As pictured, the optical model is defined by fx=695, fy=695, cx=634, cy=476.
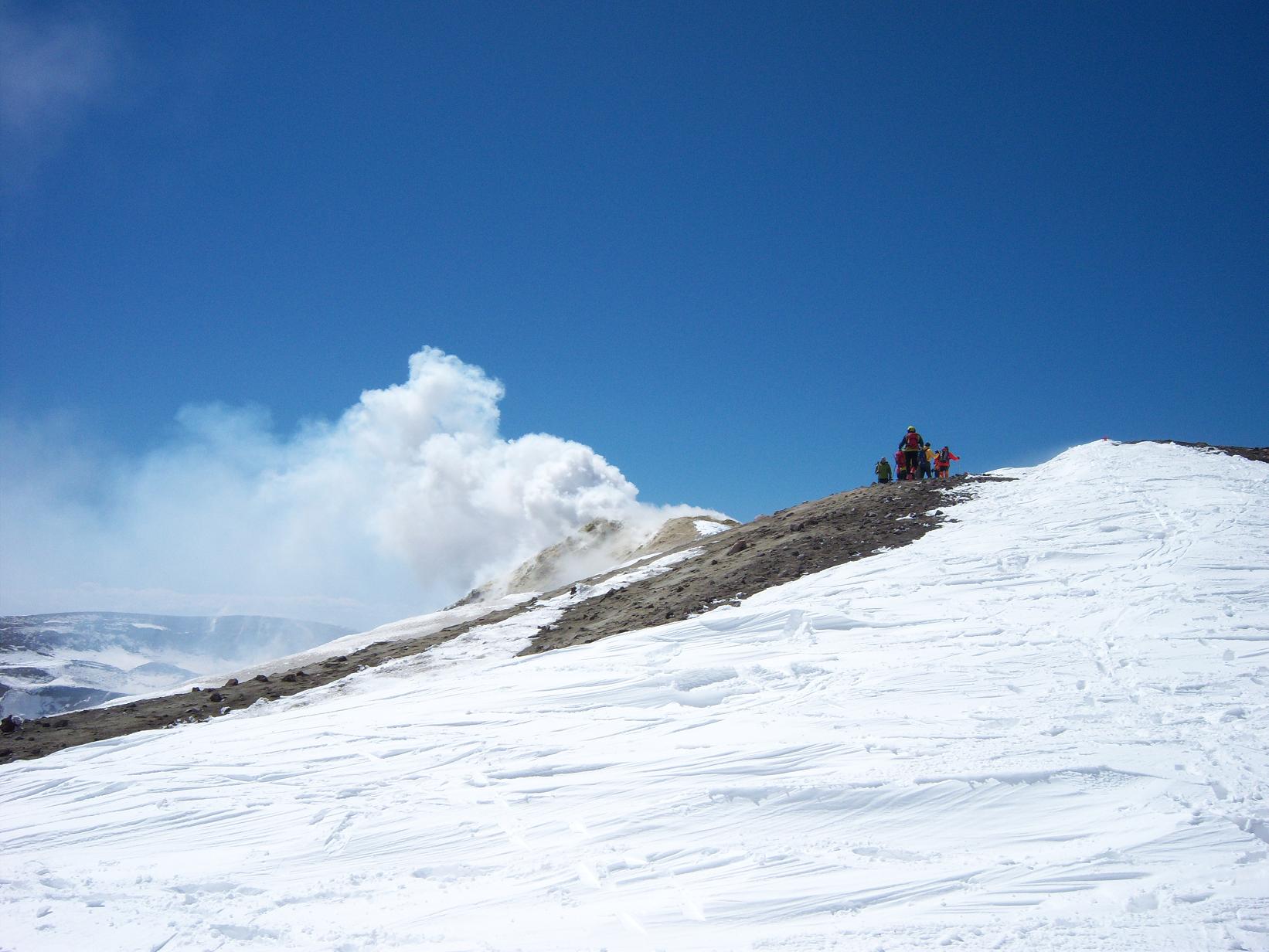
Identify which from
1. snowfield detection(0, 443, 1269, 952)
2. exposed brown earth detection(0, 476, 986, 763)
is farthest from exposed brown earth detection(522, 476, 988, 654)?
snowfield detection(0, 443, 1269, 952)

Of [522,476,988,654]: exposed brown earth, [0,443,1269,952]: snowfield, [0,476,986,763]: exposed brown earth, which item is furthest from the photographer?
[522,476,988,654]: exposed brown earth

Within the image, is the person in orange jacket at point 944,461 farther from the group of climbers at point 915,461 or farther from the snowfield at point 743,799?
the snowfield at point 743,799

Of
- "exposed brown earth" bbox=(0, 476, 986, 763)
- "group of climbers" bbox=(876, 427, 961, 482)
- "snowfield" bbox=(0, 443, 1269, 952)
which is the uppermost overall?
"group of climbers" bbox=(876, 427, 961, 482)

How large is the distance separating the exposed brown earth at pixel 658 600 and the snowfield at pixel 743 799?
1.89 metres

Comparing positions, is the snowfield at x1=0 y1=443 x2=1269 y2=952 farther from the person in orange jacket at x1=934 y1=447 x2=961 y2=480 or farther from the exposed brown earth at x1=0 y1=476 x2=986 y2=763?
the person in orange jacket at x1=934 y1=447 x2=961 y2=480

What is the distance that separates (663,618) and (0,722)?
11.3 meters

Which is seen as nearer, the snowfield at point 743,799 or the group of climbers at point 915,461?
the snowfield at point 743,799

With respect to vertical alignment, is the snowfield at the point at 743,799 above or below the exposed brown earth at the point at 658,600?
below

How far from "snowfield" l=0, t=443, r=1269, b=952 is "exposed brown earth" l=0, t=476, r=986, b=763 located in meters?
1.89

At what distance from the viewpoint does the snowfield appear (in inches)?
169

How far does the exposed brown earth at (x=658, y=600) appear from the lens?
11.8 metres

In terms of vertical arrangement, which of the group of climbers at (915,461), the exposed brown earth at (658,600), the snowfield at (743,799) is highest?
the group of climbers at (915,461)

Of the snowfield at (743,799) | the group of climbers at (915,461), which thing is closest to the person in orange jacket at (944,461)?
the group of climbers at (915,461)

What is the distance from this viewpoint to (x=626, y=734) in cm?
740
